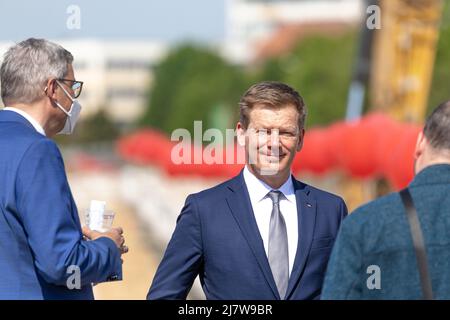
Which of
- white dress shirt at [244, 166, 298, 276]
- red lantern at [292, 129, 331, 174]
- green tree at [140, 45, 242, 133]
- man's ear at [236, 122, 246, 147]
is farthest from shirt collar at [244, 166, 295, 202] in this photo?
green tree at [140, 45, 242, 133]

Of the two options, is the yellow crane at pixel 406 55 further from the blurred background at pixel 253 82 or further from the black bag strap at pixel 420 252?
the black bag strap at pixel 420 252

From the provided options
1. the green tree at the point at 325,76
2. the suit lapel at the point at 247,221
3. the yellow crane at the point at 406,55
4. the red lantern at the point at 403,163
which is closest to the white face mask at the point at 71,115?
the suit lapel at the point at 247,221

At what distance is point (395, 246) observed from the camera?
4.06m

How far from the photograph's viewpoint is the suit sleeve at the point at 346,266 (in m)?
4.07

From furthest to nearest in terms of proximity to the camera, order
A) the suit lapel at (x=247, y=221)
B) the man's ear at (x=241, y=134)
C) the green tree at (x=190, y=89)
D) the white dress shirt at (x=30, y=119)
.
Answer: the green tree at (x=190, y=89)
the man's ear at (x=241, y=134)
the white dress shirt at (x=30, y=119)
the suit lapel at (x=247, y=221)

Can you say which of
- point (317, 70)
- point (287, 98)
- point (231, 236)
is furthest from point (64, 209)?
point (317, 70)

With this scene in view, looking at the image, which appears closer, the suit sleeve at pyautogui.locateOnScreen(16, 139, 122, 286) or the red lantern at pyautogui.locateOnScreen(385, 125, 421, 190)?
the suit sleeve at pyautogui.locateOnScreen(16, 139, 122, 286)

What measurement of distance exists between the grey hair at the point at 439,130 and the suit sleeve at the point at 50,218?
1341mm

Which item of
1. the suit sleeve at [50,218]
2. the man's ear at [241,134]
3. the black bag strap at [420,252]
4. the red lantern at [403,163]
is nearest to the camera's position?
the black bag strap at [420,252]

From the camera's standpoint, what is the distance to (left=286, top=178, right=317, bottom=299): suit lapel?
4.89 m

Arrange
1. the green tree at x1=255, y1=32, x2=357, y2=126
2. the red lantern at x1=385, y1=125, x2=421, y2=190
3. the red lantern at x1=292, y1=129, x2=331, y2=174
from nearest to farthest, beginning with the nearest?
the red lantern at x1=385, y1=125, x2=421, y2=190 → the red lantern at x1=292, y1=129, x2=331, y2=174 → the green tree at x1=255, y1=32, x2=357, y2=126

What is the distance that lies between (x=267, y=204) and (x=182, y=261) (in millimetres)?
397

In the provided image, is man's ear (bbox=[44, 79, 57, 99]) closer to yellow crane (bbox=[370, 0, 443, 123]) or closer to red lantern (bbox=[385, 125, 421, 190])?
red lantern (bbox=[385, 125, 421, 190])
